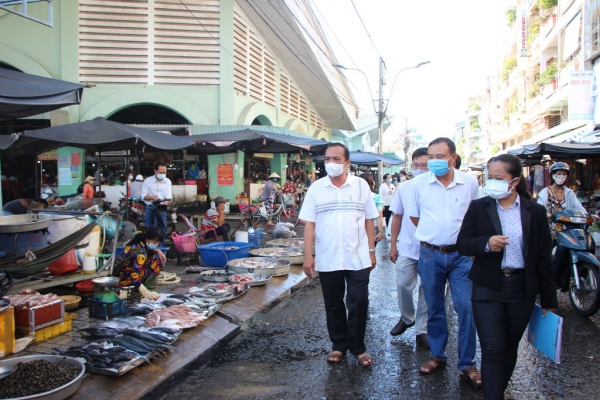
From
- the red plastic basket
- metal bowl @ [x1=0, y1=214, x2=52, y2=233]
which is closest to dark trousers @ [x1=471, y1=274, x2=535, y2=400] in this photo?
metal bowl @ [x1=0, y1=214, x2=52, y2=233]

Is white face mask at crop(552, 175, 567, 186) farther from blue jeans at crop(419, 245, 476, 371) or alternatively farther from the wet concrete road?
blue jeans at crop(419, 245, 476, 371)

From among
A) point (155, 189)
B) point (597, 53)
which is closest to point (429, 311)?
point (155, 189)

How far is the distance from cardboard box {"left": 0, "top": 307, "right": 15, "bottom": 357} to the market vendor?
1723 mm

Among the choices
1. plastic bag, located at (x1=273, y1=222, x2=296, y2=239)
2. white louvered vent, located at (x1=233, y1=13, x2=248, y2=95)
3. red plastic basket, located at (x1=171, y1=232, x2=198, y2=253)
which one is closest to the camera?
red plastic basket, located at (x1=171, y1=232, x2=198, y2=253)

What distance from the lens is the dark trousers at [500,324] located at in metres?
3.15

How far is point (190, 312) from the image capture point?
5.44 metres

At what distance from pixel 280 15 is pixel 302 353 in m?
14.6

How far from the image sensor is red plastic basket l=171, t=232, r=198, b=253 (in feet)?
29.0

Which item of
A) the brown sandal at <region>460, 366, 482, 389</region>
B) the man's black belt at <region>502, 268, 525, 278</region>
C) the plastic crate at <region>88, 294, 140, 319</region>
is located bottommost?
the brown sandal at <region>460, 366, 482, 389</region>

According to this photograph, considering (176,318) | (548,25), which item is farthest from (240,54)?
(548,25)

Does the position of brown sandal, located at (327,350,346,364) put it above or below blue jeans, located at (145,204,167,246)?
below

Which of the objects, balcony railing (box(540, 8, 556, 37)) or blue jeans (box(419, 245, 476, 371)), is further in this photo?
balcony railing (box(540, 8, 556, 37))

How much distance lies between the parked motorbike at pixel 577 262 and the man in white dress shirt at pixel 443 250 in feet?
8.62

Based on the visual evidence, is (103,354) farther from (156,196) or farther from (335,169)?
(156,196)
